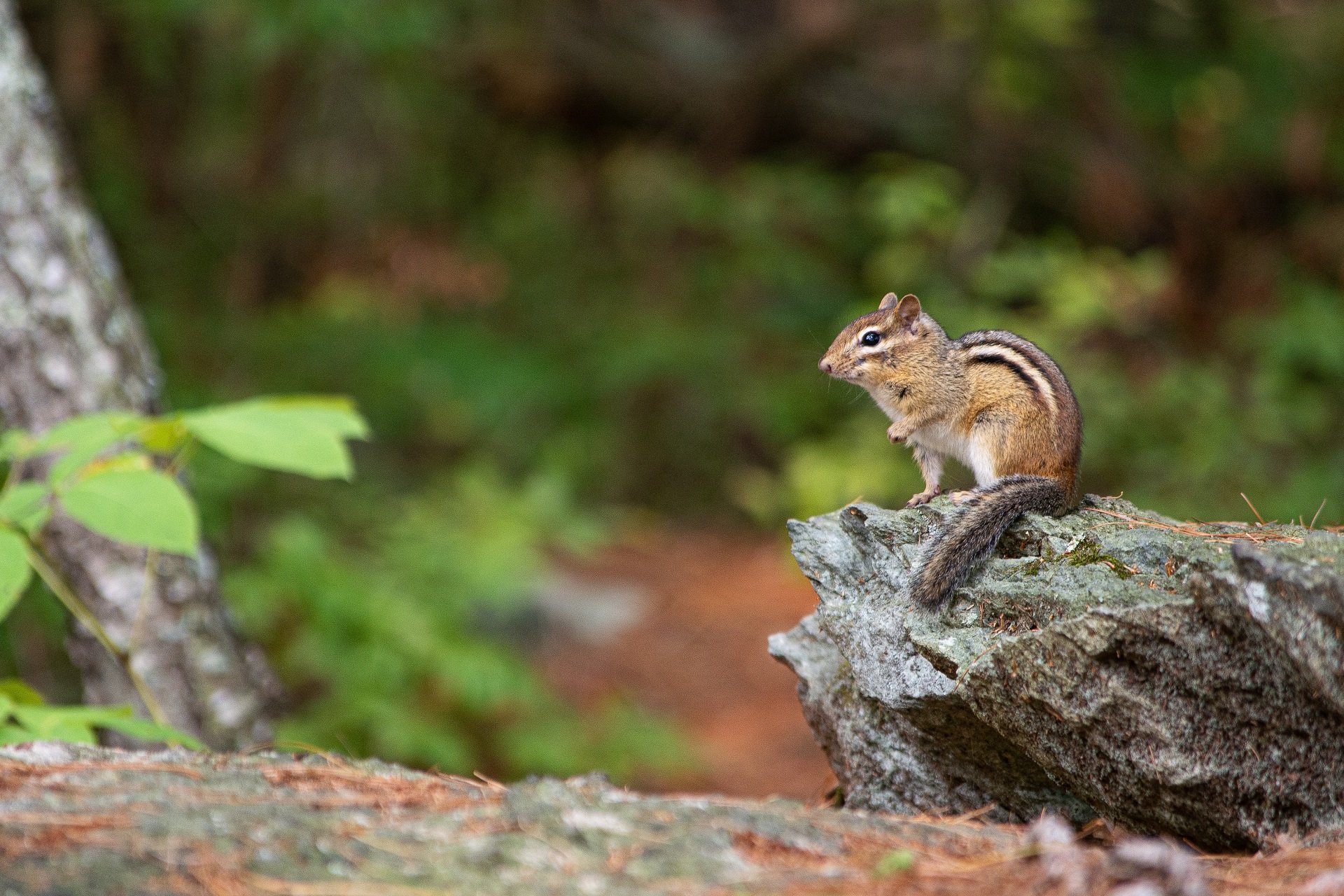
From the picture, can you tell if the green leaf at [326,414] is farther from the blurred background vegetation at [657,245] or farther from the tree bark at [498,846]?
the blurred background vegetation at [657,245]

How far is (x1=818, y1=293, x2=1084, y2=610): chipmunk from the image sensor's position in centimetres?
286

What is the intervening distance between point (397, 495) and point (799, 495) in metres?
2.41

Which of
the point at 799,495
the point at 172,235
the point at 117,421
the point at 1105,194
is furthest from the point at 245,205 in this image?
the point at 1105,194

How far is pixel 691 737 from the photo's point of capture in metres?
6.32

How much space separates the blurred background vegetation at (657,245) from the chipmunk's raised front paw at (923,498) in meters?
2.28

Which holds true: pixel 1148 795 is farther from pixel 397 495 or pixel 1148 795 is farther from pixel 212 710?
pixel 397 495

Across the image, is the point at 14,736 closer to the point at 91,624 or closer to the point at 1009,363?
the point at 91,624

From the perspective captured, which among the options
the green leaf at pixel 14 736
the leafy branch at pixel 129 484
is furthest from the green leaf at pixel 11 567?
the green leaf at pixel 14 736

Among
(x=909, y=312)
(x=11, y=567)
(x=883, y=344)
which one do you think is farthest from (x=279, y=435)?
(x=909, y=312)

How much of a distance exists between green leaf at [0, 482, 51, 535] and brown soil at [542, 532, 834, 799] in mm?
3744

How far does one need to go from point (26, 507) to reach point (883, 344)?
228cm

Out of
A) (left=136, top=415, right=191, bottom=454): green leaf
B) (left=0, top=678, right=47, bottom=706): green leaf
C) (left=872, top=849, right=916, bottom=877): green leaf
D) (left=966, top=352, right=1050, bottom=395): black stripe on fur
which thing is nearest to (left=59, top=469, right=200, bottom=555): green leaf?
(left=136, top=415, right=191, bottom=454): green leaf

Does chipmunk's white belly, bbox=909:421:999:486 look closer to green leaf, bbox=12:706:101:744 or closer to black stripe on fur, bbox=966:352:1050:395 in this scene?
black stripe on fur, bbox=966:352:1050:395

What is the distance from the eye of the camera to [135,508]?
2.28 meters
